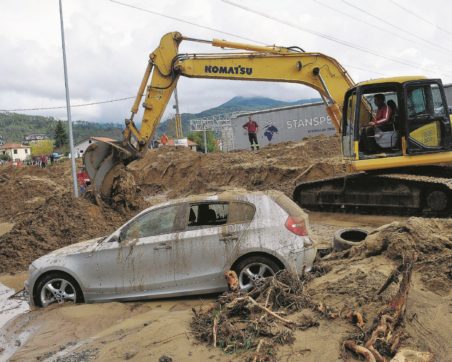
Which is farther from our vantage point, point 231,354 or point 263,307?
point 263,307

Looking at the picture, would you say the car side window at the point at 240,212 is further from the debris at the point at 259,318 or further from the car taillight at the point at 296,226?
the debris at the point at 259,318

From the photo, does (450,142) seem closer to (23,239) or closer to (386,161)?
(386,161)

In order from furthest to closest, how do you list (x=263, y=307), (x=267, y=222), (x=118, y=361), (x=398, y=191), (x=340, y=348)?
1. (x=398, y=191)
2. (x=267, y=222)
3. (x=263, y=307)
4. (x=118, y=361)
5. (x=340, y=348)

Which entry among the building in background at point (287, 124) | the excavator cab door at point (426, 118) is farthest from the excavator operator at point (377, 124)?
the building in background at point (287, 124)

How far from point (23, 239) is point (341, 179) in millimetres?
8103

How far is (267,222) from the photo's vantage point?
6.58 metres

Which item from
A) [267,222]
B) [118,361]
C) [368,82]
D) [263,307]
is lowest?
[118,361]

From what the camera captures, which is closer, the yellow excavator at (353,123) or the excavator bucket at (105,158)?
the yellow excavator at (353,123)

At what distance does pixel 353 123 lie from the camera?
1065cm

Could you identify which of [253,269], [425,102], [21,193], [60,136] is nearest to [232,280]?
[253,269]

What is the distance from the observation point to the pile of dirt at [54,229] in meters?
10.6

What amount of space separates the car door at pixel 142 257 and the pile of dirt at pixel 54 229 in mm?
4339

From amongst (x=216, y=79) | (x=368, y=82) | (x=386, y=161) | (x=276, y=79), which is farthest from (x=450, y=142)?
(x=216, y=79)

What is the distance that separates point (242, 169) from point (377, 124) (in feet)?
32.1
